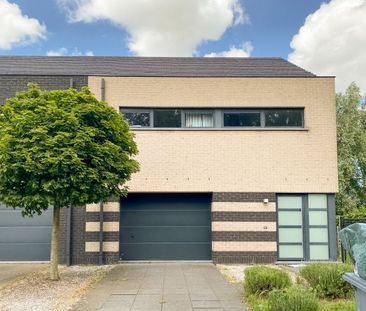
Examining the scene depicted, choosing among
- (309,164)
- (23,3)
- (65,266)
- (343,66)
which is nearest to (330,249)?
(309,164)

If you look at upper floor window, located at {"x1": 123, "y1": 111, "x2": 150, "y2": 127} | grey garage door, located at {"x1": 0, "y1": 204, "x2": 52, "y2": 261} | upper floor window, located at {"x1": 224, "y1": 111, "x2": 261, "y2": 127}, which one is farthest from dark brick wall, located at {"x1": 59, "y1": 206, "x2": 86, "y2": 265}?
upper floor window, located at {"x1": 224, "y1": 111, "x2": 261, "y2": 127}

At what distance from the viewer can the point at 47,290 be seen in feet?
27.7

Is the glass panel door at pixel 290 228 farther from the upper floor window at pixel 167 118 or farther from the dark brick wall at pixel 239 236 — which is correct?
the upper floor window at pixel 167 118

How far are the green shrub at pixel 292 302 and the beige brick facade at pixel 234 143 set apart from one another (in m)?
6.89

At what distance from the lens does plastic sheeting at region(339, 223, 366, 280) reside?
14.8 feet

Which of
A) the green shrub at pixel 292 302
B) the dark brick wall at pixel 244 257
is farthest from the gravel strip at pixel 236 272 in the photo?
the green shrub at pixel 292 302

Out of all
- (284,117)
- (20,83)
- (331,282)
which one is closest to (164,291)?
(331,282)

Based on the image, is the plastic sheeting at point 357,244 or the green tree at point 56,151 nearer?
the plastic sheeting at point 357,244

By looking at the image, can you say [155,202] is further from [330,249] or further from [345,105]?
[345,105]

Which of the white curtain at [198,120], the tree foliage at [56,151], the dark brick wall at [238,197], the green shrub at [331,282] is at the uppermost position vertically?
the white curtain at [198,120]

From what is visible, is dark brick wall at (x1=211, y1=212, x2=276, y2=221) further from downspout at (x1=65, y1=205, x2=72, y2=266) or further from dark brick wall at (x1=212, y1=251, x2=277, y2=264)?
downspout at (x1=65, y1=205, x2=72, y2=266)

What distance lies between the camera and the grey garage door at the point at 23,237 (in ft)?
41.5

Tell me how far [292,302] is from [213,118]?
8.11 metres

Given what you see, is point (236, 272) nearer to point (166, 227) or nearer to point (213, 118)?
point (166, 227)
